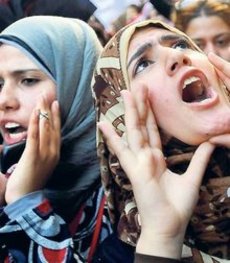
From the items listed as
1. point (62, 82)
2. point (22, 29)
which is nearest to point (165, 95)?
point (62, 82)

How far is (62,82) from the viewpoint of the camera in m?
1.76

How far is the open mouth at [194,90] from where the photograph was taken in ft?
4.80

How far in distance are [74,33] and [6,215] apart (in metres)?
0.55

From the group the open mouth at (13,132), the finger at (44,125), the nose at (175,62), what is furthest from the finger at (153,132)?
the open mouth at (13,132)

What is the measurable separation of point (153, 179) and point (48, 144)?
393 millimetres

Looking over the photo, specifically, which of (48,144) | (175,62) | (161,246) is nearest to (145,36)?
(175,62)

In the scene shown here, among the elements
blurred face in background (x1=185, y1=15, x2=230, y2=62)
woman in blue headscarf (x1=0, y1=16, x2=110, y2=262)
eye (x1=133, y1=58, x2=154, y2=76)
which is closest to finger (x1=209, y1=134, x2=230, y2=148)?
eye (x1=133, y1=58, x2=154, y2=76)

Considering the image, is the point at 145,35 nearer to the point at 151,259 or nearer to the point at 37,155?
the point at 37,155

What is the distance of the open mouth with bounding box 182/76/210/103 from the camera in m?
1.46

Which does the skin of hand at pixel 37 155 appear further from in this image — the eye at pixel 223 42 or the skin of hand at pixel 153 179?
the eye at pixel 223 42

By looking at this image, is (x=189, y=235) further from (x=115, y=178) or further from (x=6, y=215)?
(x=6, y=215)

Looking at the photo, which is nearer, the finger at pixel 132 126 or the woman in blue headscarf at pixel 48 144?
the finger at pixel 132 126

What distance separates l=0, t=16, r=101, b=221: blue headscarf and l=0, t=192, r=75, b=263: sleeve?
5.7 inches

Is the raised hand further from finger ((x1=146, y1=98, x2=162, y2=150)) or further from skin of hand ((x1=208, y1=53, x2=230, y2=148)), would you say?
finger ((x1=146, y1=98, x2=162, y2=150))
